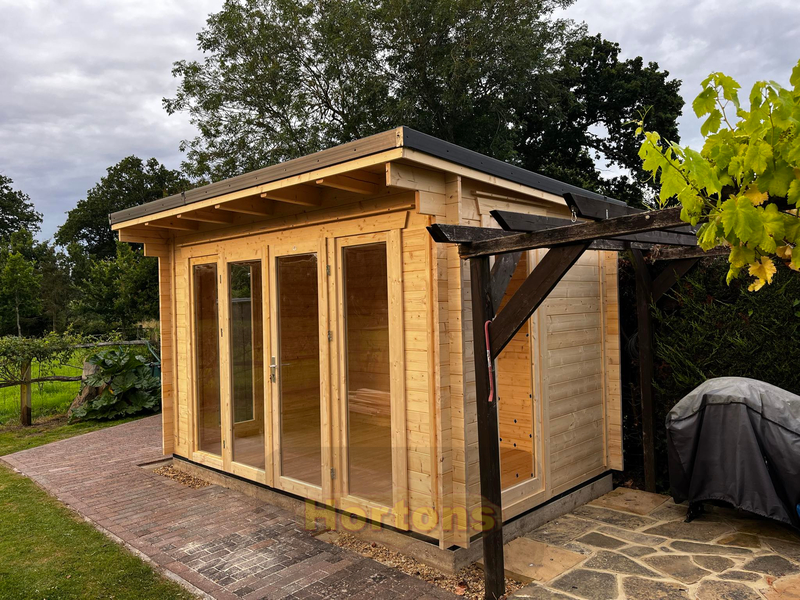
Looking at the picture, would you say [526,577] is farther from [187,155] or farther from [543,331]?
[187,155]

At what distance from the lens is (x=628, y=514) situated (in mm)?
4656

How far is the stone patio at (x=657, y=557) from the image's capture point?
3344 millimetres

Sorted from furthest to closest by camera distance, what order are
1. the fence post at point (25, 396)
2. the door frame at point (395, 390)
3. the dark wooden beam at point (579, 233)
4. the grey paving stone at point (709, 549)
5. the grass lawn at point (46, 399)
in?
the grass lawn at point (46, 399) → the fence post at point (25, 396) → the door frame at point (395, 390) → the grey paving stone at point (709, 549) → the dark wooden beam at point (579, 233)

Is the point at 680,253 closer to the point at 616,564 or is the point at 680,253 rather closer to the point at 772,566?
the point at 772,566

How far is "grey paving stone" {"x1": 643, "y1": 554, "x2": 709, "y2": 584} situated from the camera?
3498mm

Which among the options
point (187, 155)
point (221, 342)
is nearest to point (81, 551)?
point (221, 342)

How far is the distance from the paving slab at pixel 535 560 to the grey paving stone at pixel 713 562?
2.38 feet

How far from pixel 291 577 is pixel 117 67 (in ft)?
77.1

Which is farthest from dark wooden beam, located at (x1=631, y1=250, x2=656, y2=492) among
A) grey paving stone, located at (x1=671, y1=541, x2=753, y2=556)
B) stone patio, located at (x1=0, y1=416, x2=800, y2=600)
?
grey paving stone, located at (x1=671, y1=541, x2=753, y2=556)

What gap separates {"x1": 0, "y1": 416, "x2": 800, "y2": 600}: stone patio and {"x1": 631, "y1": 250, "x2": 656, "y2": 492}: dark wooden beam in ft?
1.23

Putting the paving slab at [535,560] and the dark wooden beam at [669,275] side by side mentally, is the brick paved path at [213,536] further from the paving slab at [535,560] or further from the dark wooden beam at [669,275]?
the dark wooden beam at [669,275]

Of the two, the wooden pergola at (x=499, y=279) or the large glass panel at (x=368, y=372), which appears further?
the large glass panel at (x=368, y=372)

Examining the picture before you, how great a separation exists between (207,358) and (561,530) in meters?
3.80

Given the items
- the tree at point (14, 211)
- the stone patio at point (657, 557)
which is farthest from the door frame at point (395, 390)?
the tree at point (14, 211)
